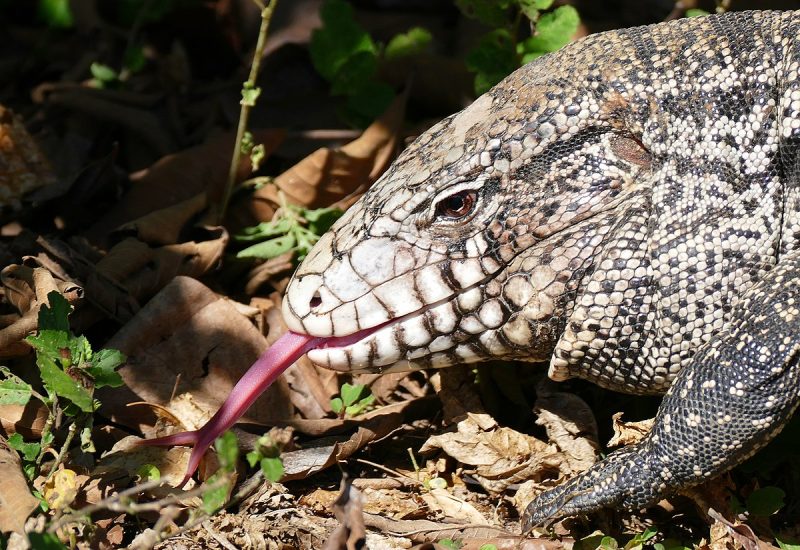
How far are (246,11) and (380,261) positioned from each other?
130 inches

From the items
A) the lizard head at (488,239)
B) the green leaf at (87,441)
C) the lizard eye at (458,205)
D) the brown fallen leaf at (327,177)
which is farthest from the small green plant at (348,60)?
the green leaf at (87,441)

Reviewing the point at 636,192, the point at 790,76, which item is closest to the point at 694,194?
the point at 636,192

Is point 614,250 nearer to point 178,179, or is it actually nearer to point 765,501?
point 765,501

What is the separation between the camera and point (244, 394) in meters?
3.53

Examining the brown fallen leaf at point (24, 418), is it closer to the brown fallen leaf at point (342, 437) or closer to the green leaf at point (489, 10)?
the brown fallen leaf at point (342, 437)

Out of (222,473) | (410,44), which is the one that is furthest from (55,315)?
(410,44)

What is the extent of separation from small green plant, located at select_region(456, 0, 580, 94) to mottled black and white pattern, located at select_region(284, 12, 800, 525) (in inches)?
38.5

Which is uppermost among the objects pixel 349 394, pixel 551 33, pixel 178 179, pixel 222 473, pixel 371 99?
pixel 551 33

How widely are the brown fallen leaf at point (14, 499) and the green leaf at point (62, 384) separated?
0.99 ft

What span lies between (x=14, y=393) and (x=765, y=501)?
8.24ft

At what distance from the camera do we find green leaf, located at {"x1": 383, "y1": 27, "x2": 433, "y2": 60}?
533 centimetres

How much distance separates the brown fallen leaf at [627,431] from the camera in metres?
3.61

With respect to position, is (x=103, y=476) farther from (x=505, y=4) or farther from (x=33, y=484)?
(x=505, y=4)

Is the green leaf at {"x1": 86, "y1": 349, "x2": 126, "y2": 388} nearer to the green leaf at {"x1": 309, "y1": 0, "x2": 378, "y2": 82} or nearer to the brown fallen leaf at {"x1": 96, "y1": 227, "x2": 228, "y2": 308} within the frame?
the brown fallen leaf at {"x1": 96, "y1": 227, "x2": 228, "y2": 308}
